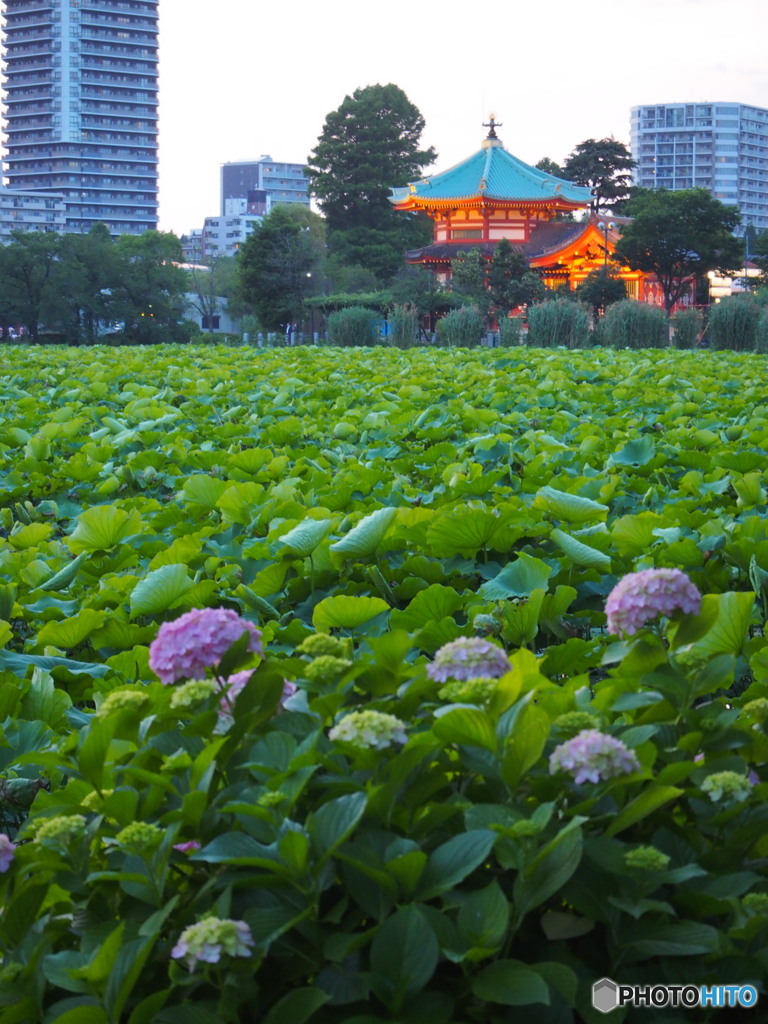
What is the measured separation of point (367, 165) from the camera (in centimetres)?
3838

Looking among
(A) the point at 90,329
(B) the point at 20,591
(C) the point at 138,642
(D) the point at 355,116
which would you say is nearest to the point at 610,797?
(C) the point at 138,642

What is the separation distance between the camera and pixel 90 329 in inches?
1125

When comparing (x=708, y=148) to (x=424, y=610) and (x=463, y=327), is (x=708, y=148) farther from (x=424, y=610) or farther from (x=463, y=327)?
(x=424, y=610)

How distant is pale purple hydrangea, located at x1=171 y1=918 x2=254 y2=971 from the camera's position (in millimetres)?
672

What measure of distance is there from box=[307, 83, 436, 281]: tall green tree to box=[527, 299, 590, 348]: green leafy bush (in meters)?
21.3

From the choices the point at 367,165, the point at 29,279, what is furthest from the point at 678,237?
the point at 29,279

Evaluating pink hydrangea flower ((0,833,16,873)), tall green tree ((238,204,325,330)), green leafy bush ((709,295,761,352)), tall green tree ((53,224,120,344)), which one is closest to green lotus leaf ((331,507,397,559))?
pink hydrangea flower ((0,833,16,873))

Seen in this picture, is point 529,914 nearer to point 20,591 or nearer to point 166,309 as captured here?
point 20,591

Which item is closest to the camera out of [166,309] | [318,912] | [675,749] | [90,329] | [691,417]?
[318,912]

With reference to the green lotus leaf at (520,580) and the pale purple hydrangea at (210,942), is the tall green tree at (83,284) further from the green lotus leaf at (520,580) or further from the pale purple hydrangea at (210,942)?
the pale purple hydrangea at (210,942)

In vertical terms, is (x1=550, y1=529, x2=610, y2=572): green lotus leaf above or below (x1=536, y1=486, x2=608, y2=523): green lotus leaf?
below

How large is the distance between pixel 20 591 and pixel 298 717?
129 cm

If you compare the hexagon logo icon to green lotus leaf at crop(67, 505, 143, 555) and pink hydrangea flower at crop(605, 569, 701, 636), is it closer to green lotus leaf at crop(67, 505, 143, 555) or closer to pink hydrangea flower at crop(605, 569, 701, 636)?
pink hydrangea flower at crop(605, 569, 701, 636)

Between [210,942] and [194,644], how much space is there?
0.91 feet
